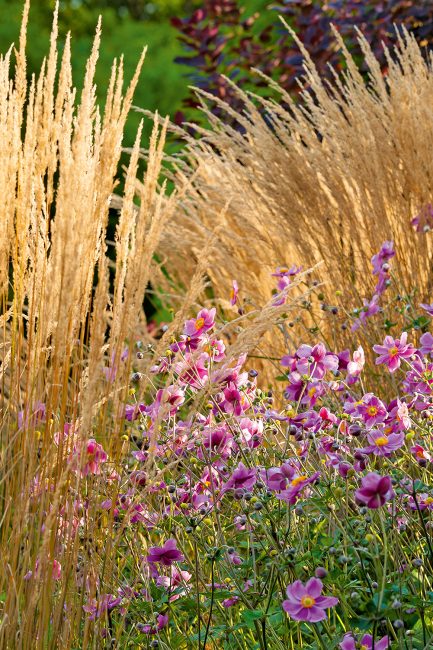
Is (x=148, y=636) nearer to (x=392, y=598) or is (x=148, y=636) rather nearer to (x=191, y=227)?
(x=392, y=598)

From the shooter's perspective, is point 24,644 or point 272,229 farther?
point 272,229

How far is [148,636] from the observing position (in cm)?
198

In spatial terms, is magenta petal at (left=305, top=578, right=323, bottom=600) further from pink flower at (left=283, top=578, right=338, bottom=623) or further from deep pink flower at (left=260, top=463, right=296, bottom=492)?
deep pink flower at (left=260, top=463, right=296, bottom=492)

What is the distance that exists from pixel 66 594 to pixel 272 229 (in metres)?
2.02

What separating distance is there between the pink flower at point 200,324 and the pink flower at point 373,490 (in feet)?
2.42

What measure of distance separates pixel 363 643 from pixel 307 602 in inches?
8.0

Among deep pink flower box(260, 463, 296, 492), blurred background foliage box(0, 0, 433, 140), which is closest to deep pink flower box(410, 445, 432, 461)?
deep pink flower box(260, 463, 296, 492)

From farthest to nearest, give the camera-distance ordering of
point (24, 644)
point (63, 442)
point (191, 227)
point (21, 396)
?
point (191, 227), point (21, 396), point (63, 442), point (24, 644)

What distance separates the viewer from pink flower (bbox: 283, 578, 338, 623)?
1.63m

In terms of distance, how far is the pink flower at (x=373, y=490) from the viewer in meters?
1.54

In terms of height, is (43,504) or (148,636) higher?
(43,504)

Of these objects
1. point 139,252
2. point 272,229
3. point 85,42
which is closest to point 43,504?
point 139,252

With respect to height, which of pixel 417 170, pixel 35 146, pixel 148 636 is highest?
pixel 35 146

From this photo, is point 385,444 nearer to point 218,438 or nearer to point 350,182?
point 218,438
